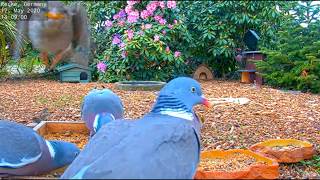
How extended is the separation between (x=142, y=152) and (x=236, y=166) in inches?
40.4

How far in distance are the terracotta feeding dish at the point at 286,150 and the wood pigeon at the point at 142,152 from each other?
1151 millimetres

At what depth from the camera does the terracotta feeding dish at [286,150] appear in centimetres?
261

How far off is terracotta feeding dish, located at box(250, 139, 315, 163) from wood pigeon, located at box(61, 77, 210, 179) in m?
1.15

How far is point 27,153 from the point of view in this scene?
2045mm

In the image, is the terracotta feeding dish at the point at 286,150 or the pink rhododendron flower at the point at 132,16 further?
the pink rhododendron flower at the point at 132,16

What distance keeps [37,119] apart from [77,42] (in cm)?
306

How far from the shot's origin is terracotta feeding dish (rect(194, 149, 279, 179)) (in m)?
1.93


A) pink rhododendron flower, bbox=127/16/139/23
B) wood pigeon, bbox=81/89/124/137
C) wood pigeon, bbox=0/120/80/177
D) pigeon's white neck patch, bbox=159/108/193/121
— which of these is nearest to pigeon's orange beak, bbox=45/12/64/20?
pigeon's white neck patch, bbox=159/108/193/121

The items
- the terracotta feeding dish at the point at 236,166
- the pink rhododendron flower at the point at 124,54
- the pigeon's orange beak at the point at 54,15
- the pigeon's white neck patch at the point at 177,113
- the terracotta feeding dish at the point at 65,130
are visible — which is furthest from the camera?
the pink rhododendron flower at the point at 124,54

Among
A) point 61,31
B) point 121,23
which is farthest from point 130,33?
point 61,31

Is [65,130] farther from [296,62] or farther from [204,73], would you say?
[204,73]

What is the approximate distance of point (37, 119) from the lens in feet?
12.5

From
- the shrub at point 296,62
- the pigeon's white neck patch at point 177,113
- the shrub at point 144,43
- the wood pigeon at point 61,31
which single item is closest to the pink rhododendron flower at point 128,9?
the shrub at point 144,43

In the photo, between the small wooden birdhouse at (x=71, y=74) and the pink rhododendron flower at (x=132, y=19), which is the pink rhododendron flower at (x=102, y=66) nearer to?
the small wooden birdhouse at (x=71, y=74)
